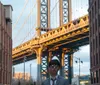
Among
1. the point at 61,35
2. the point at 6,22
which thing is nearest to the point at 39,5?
the point at 61,35

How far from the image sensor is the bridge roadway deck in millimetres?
77562

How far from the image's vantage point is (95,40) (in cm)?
6850

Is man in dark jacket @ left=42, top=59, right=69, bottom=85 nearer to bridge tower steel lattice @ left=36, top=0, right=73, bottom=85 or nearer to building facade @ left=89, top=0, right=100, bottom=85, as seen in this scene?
building facade @ left=89, top=0, right=100, bottom=85

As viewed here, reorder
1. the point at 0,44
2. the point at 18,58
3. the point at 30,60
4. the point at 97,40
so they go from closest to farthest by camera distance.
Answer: the point at 0,44
the point at 97,40
the point at 18,58
the point at 30,60

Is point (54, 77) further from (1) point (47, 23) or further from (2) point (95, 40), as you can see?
(1) point (47, 23)

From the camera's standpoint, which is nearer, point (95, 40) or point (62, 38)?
point (95, 40)

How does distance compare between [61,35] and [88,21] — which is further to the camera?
[61,35]

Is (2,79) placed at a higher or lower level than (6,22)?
lower

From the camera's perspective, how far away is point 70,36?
3167 inches

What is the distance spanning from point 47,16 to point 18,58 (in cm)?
1228

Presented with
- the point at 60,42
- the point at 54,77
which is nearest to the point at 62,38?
the point at 60,42

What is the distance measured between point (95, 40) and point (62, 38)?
16.3 metres

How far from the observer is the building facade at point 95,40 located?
6525 centimetres

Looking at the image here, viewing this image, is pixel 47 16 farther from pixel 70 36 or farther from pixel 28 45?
pixel 70 36
